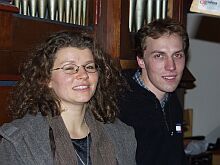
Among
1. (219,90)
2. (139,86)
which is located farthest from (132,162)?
(219,90)

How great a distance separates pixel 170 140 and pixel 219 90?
102 inches

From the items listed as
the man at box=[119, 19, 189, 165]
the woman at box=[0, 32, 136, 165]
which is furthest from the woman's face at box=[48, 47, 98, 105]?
the man at box=[119, 19, 189, 165]

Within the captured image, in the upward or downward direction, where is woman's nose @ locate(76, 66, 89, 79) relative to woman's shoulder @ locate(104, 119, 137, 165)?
upward

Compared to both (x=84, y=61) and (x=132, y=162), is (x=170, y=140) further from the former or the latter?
(x=84, y=61)

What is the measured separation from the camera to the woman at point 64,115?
1511mm

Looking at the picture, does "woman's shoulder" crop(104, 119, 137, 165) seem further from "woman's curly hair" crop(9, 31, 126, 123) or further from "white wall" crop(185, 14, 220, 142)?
"white wall" crop(185, 14, 220, 142)

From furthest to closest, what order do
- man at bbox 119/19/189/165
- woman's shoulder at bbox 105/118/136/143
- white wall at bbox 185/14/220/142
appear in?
white wall at bbox 185/14/220/142 < man at bbox 119/19/189/165 < woman's shoulder at bbox 105/118/136/143

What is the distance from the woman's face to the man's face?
1.36 feet

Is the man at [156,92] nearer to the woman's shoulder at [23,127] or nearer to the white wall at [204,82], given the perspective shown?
the woman's shoulder at [23,127]

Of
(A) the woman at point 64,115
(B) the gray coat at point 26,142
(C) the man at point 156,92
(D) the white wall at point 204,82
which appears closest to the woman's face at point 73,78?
(A) the woman at point 64,115

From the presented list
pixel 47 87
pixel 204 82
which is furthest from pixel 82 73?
pixel 204 82

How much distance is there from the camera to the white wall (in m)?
4.37

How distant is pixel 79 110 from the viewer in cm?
166

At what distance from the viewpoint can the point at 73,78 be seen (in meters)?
1.57
